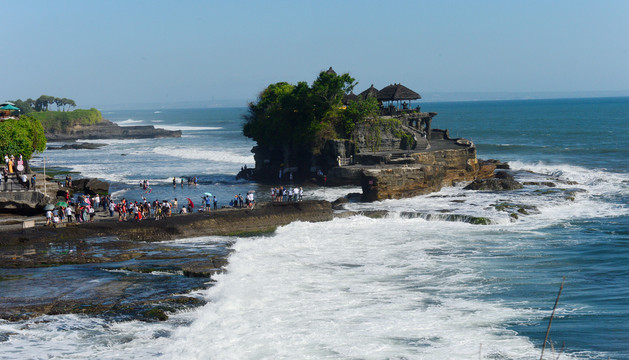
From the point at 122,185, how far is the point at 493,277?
3557 cm

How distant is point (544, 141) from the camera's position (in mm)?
87438

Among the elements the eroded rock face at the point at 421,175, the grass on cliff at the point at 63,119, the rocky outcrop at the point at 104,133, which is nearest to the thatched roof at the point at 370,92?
the eroded rock face at the point at 421,175

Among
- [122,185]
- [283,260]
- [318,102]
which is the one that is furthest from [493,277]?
[122,185]

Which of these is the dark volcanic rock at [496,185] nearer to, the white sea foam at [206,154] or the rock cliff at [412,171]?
the rock cliff at [412,171]

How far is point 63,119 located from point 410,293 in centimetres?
12003

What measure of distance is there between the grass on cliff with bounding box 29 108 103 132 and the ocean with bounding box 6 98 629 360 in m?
92.9

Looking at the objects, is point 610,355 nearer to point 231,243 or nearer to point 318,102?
point 231,243

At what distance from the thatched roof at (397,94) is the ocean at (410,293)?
45.5 feet

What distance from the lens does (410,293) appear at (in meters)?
20.0

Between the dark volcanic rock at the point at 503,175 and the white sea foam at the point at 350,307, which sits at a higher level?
the dark volcanic rock at the point at 503,175

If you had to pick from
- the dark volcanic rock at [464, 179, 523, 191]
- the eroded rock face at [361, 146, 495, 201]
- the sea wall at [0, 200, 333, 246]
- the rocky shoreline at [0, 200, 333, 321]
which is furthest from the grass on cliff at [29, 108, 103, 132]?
the rocky shoreline at [0, 200, 333, 321]

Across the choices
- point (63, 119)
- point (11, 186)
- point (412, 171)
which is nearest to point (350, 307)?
point (11, 186)

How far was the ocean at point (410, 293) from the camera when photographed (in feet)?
51.0

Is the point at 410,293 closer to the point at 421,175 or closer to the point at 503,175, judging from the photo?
the point at 421,175
